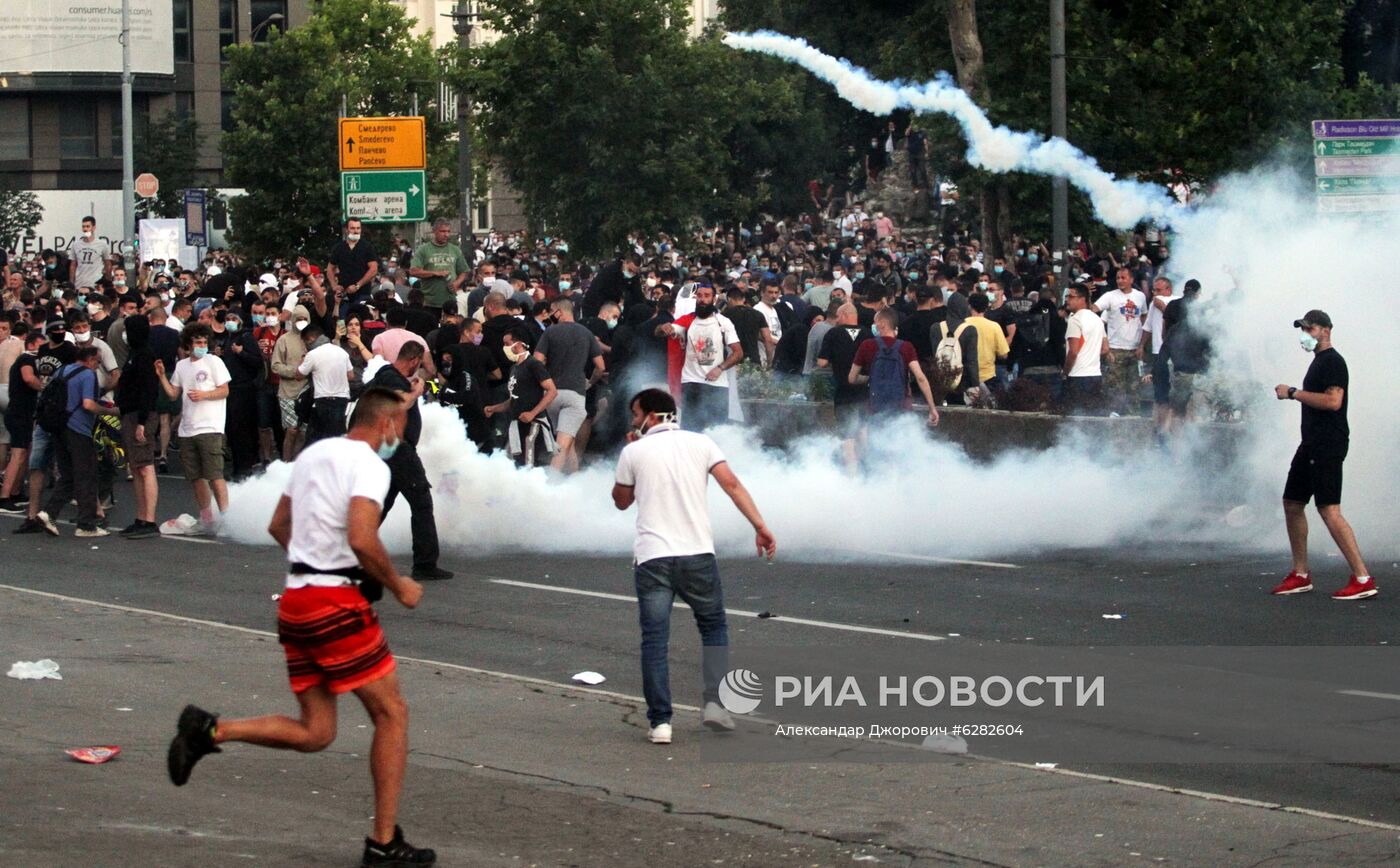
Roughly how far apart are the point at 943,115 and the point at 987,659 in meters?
18.9

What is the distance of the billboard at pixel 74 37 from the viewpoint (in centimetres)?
6650

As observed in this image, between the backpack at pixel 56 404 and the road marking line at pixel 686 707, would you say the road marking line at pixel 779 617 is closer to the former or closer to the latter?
the road marking line at pixel 686 707

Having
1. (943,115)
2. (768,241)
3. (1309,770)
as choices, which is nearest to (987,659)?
(1309,770)

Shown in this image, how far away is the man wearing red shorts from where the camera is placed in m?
6.23

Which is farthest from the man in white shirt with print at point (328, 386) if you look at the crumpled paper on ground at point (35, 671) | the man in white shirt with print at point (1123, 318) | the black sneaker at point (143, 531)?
the man in white shirt with print at point (1123, 318)

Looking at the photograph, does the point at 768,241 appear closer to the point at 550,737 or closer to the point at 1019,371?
the point at 1019,371

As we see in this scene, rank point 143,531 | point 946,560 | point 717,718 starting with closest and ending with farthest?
1. point 717,718
2. point 946,560
3. point 143,531

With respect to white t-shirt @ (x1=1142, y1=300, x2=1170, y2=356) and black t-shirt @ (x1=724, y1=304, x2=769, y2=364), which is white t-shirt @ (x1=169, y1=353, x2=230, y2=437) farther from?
white t-shirt @ (x1=1142, y1=300, x2=1170, y2=356)

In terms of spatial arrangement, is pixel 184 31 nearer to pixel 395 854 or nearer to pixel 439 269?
pixel 439 269

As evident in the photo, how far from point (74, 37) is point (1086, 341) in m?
57.0

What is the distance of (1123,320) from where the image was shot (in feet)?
66.2

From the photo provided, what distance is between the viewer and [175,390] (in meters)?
15.7

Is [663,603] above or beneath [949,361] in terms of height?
beneath

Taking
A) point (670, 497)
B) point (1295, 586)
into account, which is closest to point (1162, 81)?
point (1295, 586)
